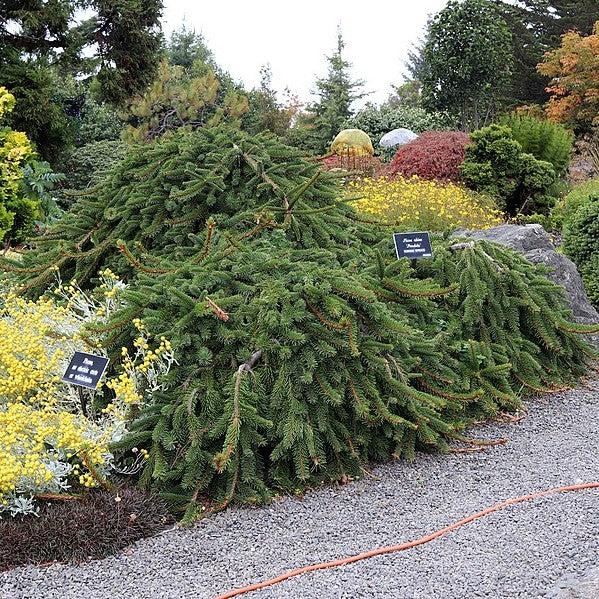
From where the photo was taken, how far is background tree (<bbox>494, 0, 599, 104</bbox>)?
2706 centimetres

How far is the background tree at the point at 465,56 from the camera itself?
18.4 m

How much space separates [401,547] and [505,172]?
926cm

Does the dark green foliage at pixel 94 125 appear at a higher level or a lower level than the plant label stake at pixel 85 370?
higher

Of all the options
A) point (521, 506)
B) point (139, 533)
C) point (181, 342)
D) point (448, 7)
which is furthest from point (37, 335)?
point (448, 7)

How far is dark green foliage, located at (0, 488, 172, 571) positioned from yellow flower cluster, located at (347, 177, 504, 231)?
17.7ft

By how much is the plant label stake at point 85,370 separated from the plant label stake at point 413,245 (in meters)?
1.89

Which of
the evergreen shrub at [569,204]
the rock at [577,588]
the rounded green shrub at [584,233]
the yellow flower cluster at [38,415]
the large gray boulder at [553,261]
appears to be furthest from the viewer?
the evergreen shrub at [569,204]

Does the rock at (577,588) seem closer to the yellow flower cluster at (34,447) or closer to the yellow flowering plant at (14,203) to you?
the yellow flower cluster at (34,447)

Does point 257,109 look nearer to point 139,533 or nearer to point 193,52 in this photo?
point 193,52

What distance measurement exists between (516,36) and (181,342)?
27498 millimetres

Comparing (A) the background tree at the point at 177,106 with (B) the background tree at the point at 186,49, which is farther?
(B) the background tree at the point at 186,49

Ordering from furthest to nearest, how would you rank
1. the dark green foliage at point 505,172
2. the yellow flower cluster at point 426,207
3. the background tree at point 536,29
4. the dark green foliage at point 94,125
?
the background tree at point 536,29 → the dark green foliage at point 94,125 → the dark green foliage at point 505,172 → the yellow flower cluster at point 426,207

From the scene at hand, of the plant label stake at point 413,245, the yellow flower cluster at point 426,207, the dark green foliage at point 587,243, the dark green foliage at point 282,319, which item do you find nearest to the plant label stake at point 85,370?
the dark green foliage at point 282,319

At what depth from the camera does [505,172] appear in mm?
11383
